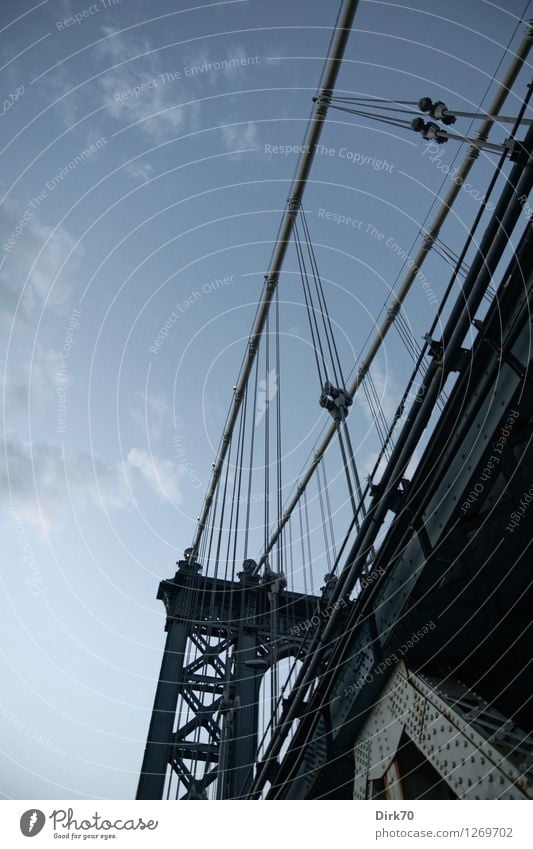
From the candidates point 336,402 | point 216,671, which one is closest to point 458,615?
point 336,402

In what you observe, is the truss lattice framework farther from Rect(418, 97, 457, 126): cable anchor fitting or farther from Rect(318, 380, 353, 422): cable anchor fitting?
Rect(418, 97, 457, 126): cable anchor fitting

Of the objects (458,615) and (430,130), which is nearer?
(458,615)

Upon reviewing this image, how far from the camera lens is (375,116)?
1223 centimetres

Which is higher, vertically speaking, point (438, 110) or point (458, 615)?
point (438, 110)

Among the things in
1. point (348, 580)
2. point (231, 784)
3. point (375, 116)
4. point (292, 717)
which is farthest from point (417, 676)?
point (375, 116)

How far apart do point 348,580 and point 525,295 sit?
4.16 metres

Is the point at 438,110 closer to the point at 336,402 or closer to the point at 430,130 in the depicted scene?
the point at 430,130

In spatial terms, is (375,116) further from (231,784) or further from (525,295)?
(231,784)

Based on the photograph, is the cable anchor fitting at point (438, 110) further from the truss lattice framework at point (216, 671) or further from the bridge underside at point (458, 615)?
the truss lattice framework at point (216, 671)
